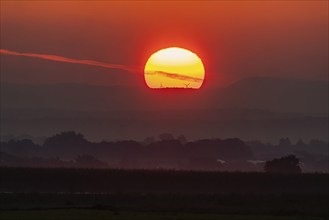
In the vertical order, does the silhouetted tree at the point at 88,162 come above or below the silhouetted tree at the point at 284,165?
above

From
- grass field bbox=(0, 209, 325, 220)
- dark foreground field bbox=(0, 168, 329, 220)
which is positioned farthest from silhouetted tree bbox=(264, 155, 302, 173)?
grass field bbox=(0, 209, 325, 220)

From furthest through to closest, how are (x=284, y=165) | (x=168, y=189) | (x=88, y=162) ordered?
(x=88, y=162)
(x=284, y=165)
(x=168, y=189)

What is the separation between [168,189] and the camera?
95.9 m

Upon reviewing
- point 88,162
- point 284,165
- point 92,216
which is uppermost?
point 88,162

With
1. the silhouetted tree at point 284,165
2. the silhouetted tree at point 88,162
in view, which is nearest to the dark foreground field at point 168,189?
the silhouetted tree at point 284,165

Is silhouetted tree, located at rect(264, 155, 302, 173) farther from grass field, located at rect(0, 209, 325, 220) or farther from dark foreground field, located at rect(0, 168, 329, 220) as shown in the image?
grass field, located at rect(0, 209, 325, 220)

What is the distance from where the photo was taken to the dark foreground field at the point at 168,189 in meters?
68.6

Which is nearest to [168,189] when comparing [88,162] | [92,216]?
[92,216]

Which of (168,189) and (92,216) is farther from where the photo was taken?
(168,189)

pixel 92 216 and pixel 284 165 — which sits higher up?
pixel 284 165

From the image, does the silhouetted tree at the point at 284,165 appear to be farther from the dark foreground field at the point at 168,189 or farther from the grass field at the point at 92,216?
the grass field at the point at 92,216

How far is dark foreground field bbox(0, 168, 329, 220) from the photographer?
225 feet

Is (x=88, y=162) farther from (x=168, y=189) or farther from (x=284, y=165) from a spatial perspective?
(x=168, y=189)

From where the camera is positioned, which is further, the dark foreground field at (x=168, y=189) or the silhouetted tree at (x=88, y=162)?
the silhouetted tree at (x=88, y=162)
